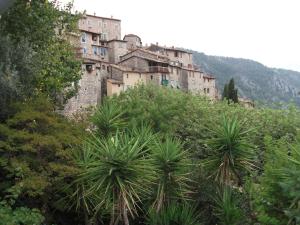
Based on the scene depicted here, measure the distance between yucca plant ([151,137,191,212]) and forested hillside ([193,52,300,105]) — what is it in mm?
114145

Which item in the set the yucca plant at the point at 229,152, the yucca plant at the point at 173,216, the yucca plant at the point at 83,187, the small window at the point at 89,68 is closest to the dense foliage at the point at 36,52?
the yucca plant at the point at 83,187

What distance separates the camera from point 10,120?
12.8m

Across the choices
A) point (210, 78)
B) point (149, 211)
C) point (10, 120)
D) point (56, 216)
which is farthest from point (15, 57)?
point (210, 78)

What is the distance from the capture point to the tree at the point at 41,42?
15.1 metres

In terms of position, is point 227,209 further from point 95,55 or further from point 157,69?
point 95,55

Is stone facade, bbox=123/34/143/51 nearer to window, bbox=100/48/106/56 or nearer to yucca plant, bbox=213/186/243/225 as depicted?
window, bbox=100/48/106/56

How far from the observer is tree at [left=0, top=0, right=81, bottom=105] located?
15.1 m

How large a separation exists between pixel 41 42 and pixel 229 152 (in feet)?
25.4

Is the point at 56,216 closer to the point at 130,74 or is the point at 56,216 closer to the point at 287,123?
the point at 287,123

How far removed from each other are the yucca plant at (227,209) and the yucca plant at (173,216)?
0.75m

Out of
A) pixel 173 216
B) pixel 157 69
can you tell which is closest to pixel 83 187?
pixel 173 216

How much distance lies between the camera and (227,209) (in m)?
13.2

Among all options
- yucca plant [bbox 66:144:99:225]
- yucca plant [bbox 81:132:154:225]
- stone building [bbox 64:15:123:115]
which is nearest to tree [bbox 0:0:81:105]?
yucca plant [bbox 66:144:99:225]

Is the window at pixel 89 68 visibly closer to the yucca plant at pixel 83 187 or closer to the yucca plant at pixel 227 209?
the yucca plant at pixel 83 187
